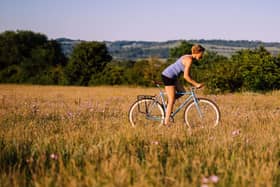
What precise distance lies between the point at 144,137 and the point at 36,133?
175 centimetres

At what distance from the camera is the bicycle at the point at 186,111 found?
9.59 meters

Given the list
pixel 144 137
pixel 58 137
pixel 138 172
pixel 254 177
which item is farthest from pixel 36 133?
pixel 254 177

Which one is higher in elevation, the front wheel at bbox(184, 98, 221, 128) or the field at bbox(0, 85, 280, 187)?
the field at bbox(0, 85, 280, 187)

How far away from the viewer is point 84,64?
5219 cm

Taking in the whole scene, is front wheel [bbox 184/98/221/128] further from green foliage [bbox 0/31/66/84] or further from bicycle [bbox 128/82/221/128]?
green foliage [bbox 0/31/66/84]

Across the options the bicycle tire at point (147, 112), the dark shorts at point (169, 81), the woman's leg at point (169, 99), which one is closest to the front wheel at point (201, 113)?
the woman's leg at point (169, 99)

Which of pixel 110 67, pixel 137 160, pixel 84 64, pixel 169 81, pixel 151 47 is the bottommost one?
pixel 110 67

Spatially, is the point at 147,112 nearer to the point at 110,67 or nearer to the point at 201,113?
the point at 201,113

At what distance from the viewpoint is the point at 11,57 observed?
2756 inches

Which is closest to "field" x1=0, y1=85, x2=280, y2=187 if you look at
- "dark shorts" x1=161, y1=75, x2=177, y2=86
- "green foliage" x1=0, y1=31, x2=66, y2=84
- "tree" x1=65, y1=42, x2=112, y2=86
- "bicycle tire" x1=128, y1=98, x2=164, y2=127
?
"dark shorts" x1=161, y1=75, x2=177, y2=86

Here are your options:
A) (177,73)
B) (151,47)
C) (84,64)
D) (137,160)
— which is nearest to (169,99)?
(177,73)

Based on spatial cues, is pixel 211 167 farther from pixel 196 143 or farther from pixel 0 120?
pixel 0 120

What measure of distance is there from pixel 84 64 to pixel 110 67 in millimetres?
3946

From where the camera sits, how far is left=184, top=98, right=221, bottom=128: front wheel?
958 cm
